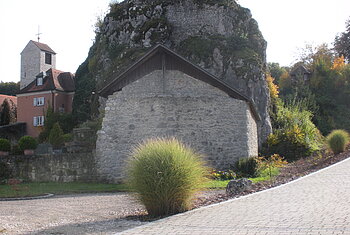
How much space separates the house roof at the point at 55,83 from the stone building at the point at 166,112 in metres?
22.5

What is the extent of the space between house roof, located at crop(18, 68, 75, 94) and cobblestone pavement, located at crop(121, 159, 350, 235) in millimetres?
30957

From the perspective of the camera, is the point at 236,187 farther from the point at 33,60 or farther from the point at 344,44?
the point at 33,60

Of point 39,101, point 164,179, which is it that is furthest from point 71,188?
point 39,101

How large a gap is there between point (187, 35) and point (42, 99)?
1764 centimetres

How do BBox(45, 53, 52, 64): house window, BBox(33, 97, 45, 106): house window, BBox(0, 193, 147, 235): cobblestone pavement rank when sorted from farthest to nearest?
BBox(45, 53, 52, 64): house window, BBox(33, 97, 45, 106): house window, BBox(0, 193, 147, 235): cobblestone pavement

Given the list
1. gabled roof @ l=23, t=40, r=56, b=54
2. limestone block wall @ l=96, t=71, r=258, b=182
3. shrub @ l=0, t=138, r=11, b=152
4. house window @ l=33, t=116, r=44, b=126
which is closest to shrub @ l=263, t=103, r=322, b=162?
limestone block wall @ l=96, t=71, r=258, b=182

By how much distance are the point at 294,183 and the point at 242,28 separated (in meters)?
17.2

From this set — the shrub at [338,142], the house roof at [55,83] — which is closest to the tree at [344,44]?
the shrub at [338,142]

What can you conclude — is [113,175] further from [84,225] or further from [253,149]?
[84,225]

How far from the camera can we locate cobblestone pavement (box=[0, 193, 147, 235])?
741 cm

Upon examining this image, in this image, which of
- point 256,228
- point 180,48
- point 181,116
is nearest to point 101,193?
point 181,116

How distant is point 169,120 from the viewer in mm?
16578

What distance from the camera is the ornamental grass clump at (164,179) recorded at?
8.29m

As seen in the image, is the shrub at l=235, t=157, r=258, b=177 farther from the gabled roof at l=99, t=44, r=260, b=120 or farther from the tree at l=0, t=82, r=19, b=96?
the tree at l=0, t=82, r=19, b=96
